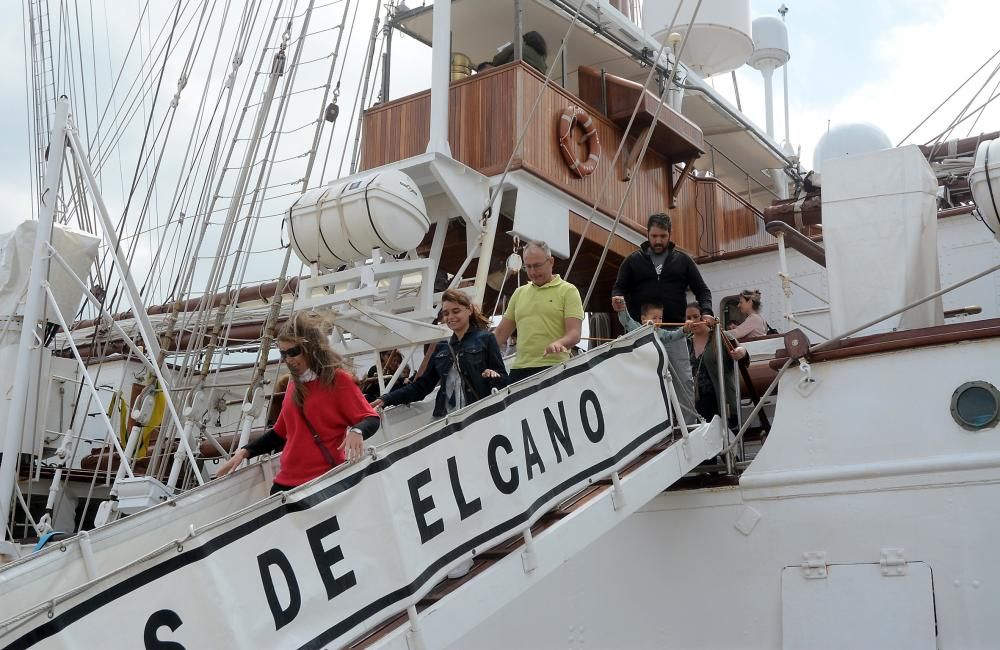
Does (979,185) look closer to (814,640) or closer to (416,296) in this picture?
(814,640)

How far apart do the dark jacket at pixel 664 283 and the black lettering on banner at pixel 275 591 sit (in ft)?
10.5

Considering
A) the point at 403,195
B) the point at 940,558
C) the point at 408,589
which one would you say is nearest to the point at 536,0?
the point at 403,195

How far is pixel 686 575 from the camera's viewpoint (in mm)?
5766

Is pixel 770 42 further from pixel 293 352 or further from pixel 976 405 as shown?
pixel 293 352

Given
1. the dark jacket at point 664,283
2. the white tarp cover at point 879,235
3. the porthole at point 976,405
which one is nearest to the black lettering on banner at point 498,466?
the dark jacket at point 664,283

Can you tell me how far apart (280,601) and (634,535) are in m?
3.01

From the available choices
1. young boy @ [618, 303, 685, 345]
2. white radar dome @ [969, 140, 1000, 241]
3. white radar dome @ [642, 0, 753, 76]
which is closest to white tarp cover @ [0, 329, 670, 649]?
young boy @ [618, 303, 685, 345]

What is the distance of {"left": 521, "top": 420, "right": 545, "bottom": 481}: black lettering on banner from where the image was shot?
4.41m

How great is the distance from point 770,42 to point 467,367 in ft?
43.4

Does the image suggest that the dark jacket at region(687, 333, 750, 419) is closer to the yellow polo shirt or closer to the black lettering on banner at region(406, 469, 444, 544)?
the yellow polo shirt

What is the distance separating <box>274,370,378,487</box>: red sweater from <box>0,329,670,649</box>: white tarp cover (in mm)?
320

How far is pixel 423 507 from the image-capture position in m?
3.84

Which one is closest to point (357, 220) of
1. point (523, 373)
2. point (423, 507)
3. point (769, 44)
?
point (523, 373)

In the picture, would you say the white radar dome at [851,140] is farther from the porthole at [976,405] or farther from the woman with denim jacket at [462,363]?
the woman with denim jacket at [462,363]
